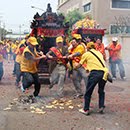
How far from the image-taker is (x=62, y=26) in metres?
12.1

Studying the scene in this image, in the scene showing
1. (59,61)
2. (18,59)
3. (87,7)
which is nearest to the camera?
(59,61)

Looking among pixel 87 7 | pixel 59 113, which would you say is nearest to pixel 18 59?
pixel 59 113

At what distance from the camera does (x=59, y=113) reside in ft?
25.2

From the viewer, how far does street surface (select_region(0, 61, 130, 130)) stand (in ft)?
21.9

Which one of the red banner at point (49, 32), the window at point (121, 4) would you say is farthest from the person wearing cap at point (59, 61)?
the window at point (121, 4)

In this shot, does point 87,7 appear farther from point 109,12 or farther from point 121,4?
point 109,12

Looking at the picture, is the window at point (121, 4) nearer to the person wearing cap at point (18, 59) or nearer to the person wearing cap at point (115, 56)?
the person wearing cap at point (115, 56)

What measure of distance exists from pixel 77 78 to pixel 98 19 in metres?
34.3

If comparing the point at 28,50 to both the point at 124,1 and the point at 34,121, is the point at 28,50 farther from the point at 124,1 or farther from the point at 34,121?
the point at 124,1

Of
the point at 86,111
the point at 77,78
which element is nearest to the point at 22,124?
the point at 86,111

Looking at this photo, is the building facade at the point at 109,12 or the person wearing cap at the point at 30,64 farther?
the building facade at the point at 109,12

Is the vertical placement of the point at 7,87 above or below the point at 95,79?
below

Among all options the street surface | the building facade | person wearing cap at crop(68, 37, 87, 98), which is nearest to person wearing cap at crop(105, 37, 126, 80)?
the street surface

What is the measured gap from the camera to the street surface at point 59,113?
668 centimetres
